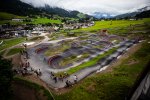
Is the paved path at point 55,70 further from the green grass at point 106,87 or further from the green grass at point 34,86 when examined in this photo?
the green grass at point 106,87

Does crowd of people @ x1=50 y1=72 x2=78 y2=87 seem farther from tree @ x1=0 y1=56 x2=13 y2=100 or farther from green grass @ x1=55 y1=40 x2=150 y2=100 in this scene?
tree @ x1=0 y1=56 x2=13 y2=100

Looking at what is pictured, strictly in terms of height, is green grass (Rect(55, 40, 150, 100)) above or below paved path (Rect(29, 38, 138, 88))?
above

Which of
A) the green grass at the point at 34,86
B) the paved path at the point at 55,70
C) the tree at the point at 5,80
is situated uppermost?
the tree at the point at 5,80

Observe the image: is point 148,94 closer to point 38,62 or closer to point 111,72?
point 111,72

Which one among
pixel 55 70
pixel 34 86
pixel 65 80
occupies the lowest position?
pixel 55 70

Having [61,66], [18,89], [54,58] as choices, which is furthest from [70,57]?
[18,89]

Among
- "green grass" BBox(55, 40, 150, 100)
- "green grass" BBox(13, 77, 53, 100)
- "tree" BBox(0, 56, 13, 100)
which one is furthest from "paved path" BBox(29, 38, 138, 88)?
"tree" BBox(0, 56, 13, 100)

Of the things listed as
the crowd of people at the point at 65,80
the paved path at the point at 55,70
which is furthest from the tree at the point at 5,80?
the crowd of people at the point at 65,80

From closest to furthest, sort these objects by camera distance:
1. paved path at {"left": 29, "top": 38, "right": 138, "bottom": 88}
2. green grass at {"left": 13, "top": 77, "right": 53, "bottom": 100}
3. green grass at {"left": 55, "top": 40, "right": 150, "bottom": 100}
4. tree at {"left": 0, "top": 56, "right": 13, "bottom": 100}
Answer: tree at {"left": 0, "top": 56, "right": 13, "bottom": 100} → green grass at {"left": 55, "top": 40, "right": 150, "bottom": 100} → green grass at {"left": 13, "top": 77, "right": 53, "bottom": 100} → paved path at {"left": 29, "top": 38, "right": 138, "bottom": 88}

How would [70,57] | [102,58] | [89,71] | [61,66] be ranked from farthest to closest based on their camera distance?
1. [70,57]
2. [102,58]
3. [61,66]
4. [89,71]

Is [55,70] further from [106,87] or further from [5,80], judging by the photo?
[5,80]

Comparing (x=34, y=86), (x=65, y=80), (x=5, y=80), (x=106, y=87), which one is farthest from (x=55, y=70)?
(x=5, y=80)
